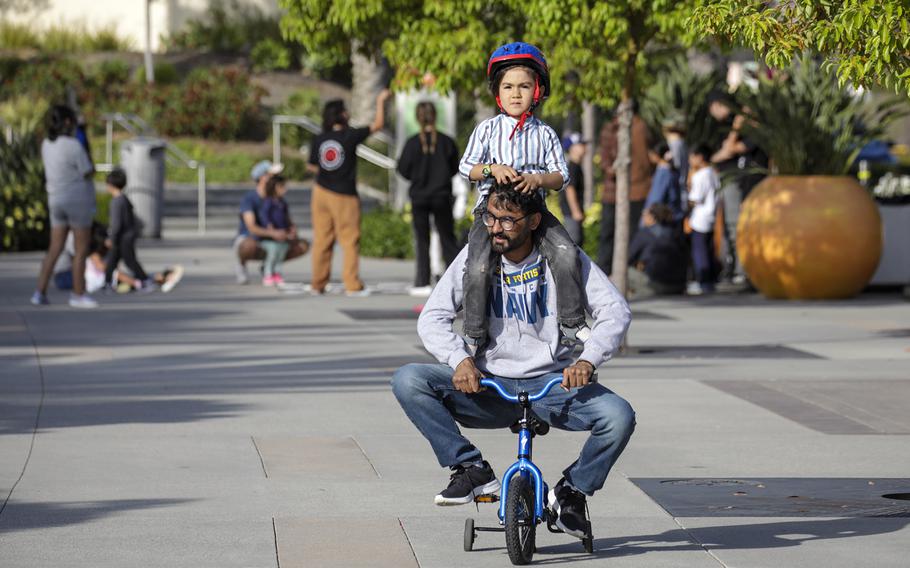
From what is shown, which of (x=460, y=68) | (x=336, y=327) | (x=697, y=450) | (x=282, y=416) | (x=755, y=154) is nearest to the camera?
(x=697, y=450)

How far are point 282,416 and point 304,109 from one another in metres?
28.5

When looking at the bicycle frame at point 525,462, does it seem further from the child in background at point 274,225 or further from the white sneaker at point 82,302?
the child in background at point 274,225

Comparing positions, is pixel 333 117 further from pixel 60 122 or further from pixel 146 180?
pixel 146 180

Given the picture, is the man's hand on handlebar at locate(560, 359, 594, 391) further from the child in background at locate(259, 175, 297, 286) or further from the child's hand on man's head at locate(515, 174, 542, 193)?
the child in background at locate(259, 175, 297, 286)

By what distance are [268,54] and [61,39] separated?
4.64 metres

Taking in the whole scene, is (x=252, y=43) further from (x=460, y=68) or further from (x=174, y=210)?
(x=460, y=68)

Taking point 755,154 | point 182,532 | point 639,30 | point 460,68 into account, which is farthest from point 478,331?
point 755,154

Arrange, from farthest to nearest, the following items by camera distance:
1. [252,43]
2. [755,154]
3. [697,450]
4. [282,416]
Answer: [252,43] < [755,154] < [282,416] < [697,450]

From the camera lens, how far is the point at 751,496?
24.5 ft

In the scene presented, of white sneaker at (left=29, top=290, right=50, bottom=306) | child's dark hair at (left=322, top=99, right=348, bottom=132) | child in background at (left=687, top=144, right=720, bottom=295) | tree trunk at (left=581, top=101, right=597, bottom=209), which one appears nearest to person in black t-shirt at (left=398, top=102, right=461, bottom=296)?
child's dark hair at (left=322, top=99, right=348, bottom=132)

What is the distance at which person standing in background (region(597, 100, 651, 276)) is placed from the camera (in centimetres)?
1775

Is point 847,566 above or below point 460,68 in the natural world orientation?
below

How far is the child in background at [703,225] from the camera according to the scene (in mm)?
18359

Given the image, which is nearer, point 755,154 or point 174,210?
point 755,154
